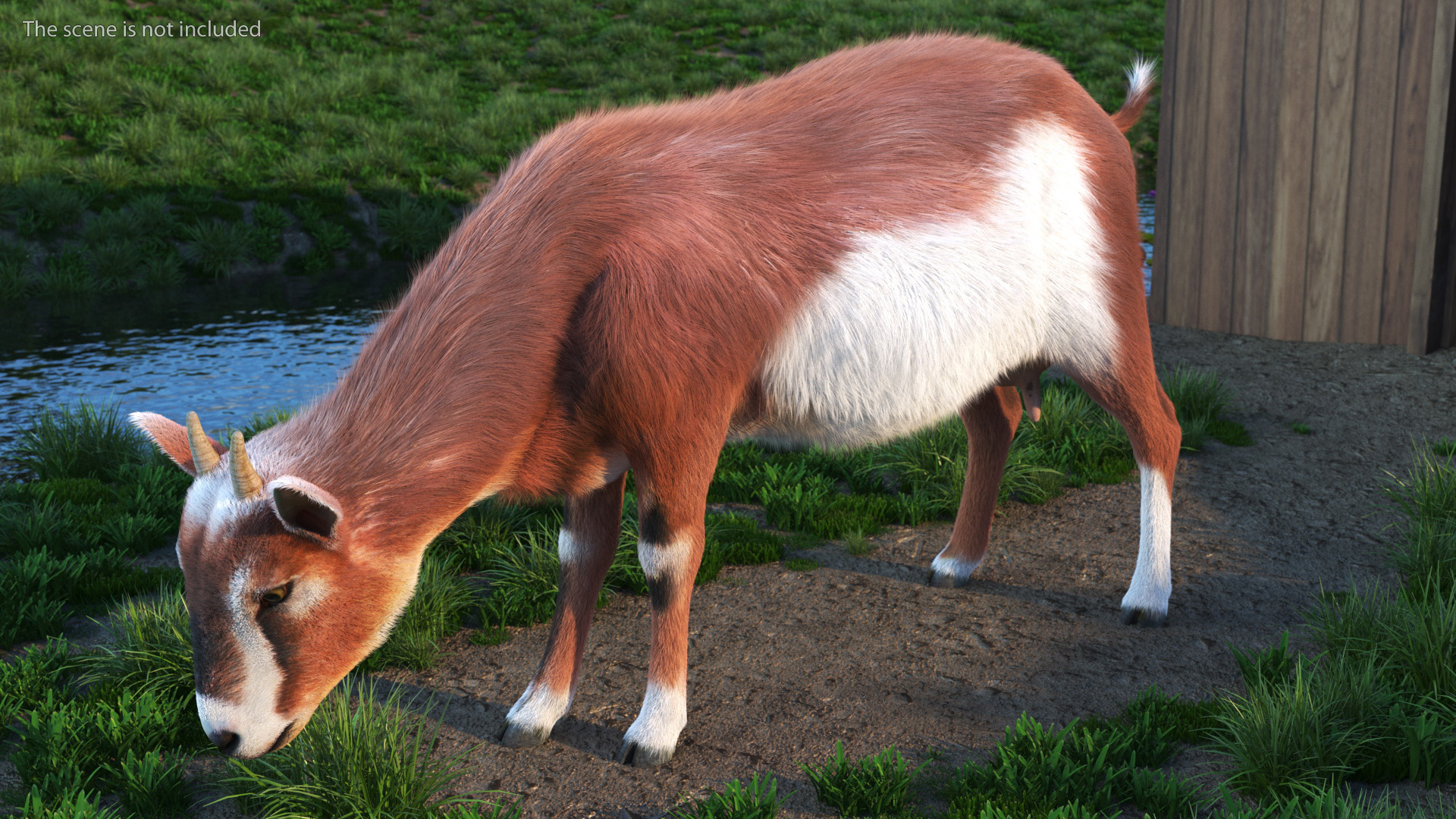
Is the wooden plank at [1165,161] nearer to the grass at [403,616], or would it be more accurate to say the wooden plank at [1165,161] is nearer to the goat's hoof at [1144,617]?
the grass at [403,616]

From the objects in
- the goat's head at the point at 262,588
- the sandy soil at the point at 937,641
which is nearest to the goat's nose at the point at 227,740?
the goat's head at the point at 262,588

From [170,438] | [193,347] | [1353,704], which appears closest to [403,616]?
[170,438]

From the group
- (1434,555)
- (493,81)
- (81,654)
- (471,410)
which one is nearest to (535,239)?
(471,410)

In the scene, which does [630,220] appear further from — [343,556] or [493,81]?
[493,81]

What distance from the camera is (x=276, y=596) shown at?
7.44 feet

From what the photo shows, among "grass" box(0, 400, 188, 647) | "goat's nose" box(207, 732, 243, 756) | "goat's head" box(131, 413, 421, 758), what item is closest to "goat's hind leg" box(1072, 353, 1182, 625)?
"goat's head" box(131, 413, 421, 758)

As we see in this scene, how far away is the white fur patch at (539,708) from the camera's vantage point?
10.2 feet

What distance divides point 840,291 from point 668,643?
3.49 ft

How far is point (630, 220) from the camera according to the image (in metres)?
2.71

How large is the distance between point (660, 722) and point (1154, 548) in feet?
5.99

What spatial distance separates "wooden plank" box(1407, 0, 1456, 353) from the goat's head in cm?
648

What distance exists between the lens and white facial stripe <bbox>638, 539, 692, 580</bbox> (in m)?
2.83

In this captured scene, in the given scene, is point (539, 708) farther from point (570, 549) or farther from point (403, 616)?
point (403, 616)

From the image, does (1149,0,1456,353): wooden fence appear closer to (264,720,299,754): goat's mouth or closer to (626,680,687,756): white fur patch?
(626,680,687,756): white fur patch
